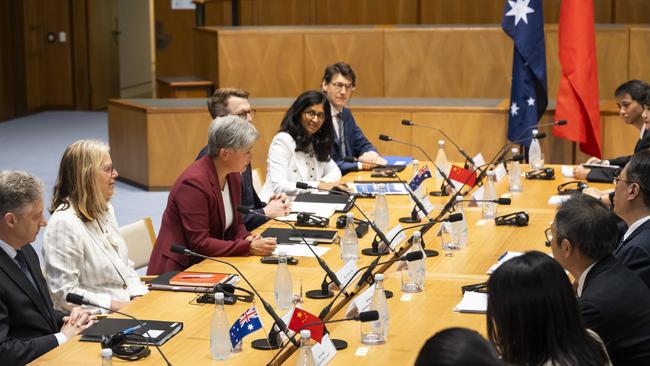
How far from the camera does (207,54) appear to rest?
10742 millimetres

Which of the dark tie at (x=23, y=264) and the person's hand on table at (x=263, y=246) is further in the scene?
the person's hand on table at (x=263, y=246)

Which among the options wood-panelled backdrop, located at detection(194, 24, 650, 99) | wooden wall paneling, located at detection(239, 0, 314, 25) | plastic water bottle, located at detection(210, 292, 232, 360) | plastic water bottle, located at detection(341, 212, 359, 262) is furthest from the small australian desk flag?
wooden wall paneling, located at detection(239, 0, 314, 25)

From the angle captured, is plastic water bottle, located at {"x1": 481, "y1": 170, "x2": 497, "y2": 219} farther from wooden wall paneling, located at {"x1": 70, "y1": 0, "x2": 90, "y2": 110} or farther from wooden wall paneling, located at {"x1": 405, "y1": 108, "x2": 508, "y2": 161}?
wooden wall paneling, located at {"x1": 70, "y1": 0, "x2": 90, "y2": 110}

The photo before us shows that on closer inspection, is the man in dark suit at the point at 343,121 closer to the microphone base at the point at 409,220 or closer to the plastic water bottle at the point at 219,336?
the microphone base at the point at 409,220

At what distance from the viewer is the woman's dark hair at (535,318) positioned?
8.68 feet

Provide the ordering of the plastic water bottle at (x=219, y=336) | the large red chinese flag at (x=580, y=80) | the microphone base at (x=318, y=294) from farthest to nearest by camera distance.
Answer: the large red chinese flag at (x=580, y=80) → the microphone base at (x=318, y=294) → the plastic water bottle at (x=219, y=336)

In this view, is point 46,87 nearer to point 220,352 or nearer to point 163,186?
point 163,186

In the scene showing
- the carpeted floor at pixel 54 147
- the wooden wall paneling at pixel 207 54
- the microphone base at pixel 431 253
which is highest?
the wooden wall paneling at pixel 207 54

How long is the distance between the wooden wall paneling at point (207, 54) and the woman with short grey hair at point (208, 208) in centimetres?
566

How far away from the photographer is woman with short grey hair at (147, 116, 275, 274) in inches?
185

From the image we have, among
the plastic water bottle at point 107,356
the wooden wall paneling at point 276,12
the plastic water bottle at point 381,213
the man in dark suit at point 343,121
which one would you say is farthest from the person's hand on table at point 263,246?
the wooden wall paneling at point 276,12

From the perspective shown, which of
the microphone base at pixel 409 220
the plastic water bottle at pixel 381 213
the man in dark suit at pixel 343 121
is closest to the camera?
the plastic water bottle at pixel 381 213

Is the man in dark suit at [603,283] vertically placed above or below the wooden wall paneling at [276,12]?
below

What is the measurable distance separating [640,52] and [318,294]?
6.41 meters
